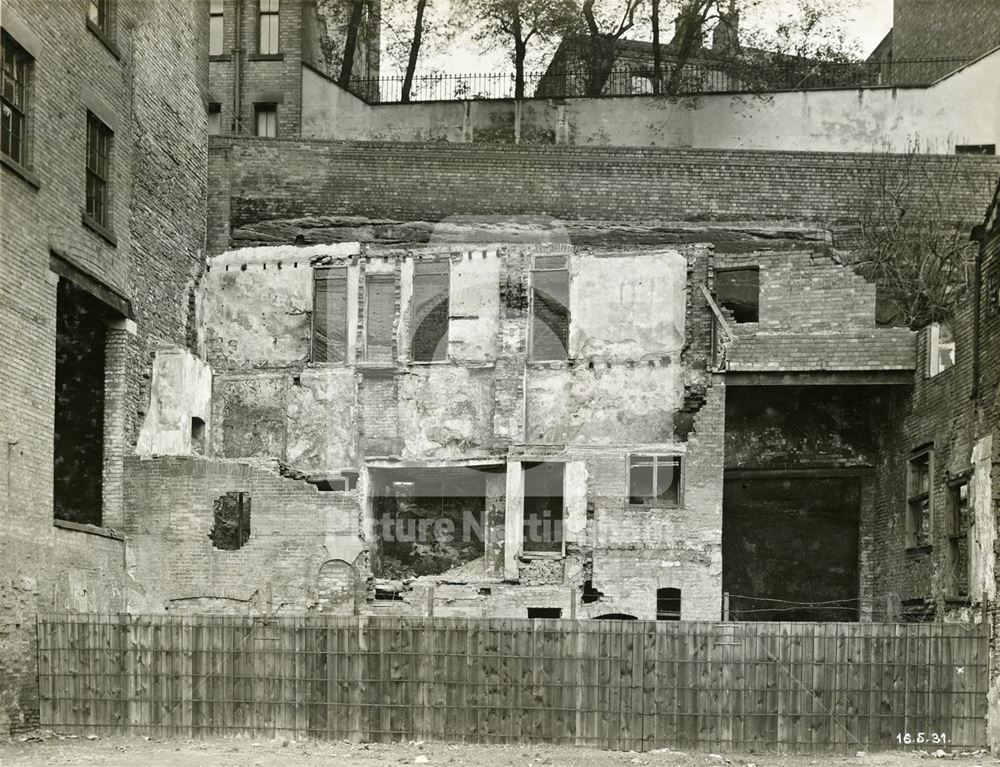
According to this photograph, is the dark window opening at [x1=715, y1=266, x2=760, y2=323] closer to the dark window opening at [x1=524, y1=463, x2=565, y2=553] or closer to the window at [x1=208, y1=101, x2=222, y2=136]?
the dark window opening at [x1=524, y1=463, x2=565, y2=553]

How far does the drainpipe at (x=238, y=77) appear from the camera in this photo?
101 feet

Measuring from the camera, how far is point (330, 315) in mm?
24500

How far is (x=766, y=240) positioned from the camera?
26.0 metres

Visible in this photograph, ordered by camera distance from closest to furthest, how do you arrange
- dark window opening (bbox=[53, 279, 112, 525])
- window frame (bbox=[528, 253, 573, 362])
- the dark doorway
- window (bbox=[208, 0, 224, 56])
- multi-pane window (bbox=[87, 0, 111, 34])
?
1. multi-pane window (bbox=[87, 0, 111, 34])
2. dark window opening (bbox=[53, 279, 112, 525])
3. window frame (bbox=[528, 253, 573, 362])
4. the dark doorway
5. window (bbox=[208, 0, 224, 56])

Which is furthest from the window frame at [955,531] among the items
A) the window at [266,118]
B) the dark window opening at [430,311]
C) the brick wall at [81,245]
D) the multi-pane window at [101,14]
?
the window at [266,118]

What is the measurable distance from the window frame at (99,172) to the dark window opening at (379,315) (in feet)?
19.5

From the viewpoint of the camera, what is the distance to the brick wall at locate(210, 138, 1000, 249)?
26.0 meters

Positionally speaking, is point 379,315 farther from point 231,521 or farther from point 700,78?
point 700,78

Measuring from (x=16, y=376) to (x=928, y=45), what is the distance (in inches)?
988

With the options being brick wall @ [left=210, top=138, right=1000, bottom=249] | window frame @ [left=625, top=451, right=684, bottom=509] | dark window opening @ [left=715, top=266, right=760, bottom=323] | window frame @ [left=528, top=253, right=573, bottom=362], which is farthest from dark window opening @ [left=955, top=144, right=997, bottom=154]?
window frame @ [left=625, top=451, right=684, bottom=509]

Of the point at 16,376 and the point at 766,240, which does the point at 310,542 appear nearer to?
the point at 16,376

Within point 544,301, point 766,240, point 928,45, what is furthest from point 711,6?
point 544,301

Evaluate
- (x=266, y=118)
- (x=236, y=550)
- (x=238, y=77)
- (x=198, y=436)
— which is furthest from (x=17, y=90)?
(x=266, y=118)

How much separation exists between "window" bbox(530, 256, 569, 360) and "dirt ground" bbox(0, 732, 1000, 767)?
9735 millimetres
